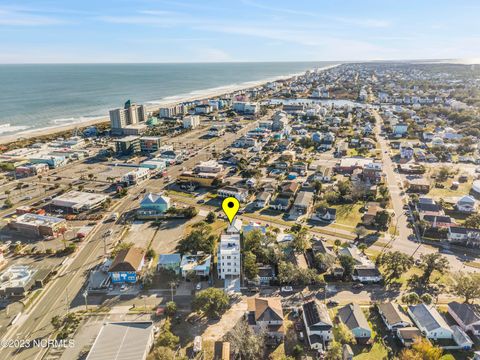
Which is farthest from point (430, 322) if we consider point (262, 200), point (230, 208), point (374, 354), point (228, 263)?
point (262, 200)

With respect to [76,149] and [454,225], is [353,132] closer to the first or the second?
[454,225]

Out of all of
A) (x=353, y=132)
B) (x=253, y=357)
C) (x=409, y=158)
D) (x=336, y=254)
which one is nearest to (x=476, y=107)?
(x=353, y=132)

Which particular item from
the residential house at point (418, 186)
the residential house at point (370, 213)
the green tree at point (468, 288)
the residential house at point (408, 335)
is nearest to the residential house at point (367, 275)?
the green tree at point (468, 288)

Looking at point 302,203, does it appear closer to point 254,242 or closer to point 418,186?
point 254,242

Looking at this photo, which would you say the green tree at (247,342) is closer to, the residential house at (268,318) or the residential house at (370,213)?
the residential house at (268,318)

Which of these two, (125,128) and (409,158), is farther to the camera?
(125,128)

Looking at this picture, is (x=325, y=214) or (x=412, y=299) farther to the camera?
(x=325, y=214)
